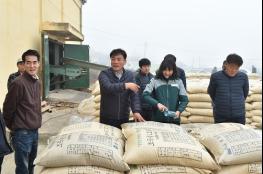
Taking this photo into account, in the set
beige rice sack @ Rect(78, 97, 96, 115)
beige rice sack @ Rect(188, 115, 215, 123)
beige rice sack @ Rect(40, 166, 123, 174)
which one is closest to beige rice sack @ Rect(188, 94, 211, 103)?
beige rice sack @ Rect(188, 115, 215, 123)

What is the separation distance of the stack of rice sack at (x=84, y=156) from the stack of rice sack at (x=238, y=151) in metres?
0.61

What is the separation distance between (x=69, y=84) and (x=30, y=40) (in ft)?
12.5

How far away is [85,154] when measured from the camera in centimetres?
258

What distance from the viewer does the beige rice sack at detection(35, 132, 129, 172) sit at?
8.43ft

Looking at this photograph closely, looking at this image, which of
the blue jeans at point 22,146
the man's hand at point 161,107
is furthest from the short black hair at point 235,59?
the blue jeans at point 22,146

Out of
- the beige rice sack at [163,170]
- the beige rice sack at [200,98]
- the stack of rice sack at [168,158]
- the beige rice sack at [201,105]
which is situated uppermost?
the beige rice sack at [200,98]

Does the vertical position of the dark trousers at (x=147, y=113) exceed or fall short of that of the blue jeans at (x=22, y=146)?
it exceeds it

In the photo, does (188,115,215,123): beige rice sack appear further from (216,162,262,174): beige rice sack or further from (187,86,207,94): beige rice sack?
(216,162,262,174): beige rice sack

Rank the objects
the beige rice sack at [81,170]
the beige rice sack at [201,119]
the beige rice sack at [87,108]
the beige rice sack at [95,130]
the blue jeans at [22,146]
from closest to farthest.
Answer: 1. the beige rice sack at [81,170]
2. the beige rice sack at [95,130]
3. the blue jeans at [22,146]
4. the beige rice sack at [201,119]
5. the beige rice sack at [87,108]

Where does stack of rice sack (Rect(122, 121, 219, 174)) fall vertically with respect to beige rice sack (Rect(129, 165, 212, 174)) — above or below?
above

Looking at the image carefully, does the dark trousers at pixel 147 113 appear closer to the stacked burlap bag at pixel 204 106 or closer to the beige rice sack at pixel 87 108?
the stacked burlap bag at pixel 204 106

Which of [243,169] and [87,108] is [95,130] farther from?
[87,108]

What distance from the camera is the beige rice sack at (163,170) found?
256 cm

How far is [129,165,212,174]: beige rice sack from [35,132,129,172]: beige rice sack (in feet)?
0.25
